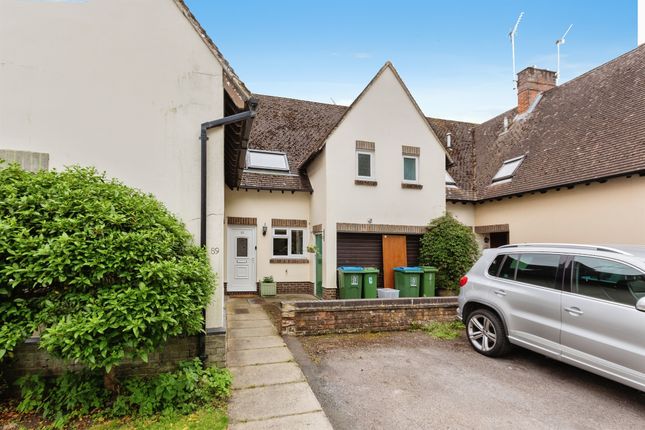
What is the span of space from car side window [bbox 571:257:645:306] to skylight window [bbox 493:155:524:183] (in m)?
8.90

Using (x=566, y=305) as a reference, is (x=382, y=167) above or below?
above

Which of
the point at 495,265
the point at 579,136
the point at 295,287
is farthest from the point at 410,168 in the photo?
the point at 495,265

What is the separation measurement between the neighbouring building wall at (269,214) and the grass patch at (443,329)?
18.6 feet

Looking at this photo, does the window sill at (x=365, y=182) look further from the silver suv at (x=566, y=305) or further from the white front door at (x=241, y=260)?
the silver suv at (x=566, y=305)

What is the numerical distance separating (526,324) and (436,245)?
6.50 metres

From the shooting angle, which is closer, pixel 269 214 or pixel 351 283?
pixel 351 283

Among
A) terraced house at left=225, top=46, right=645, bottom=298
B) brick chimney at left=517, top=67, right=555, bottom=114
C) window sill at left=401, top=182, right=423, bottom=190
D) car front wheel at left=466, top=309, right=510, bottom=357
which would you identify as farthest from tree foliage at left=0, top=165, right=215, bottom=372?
brick chimney at left=517, top=67, right=555, bottom=114

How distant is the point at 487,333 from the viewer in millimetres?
5504

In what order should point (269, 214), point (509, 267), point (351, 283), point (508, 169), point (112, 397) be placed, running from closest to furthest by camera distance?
point (112, 397) → point (509, 267) → point (351, 283) → point (269, 214) → point (508, 169)

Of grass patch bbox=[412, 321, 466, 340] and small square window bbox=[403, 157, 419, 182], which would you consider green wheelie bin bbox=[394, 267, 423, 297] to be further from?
small square window bbox=[403, 157, 419, 182]

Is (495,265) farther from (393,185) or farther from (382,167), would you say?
(382,167)

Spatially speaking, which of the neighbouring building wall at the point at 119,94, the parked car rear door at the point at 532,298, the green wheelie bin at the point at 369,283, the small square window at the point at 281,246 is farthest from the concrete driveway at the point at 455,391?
the small square window at the point at 281,246

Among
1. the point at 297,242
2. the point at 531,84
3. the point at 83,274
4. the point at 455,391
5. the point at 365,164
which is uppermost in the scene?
the point at 531,84

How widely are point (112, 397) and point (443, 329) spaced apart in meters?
6.00
